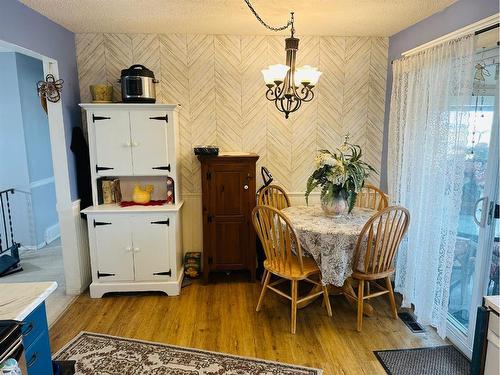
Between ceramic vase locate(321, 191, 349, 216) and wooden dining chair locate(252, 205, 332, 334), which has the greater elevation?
ceramic vase locate(321, 191, 349, 216)

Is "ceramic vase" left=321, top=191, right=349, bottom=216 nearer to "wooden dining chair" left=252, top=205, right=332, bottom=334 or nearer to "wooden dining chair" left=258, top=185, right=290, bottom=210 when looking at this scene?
"wooden dining chair" left=252, top=205, right=332, bottom=334

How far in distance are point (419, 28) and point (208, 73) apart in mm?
2001

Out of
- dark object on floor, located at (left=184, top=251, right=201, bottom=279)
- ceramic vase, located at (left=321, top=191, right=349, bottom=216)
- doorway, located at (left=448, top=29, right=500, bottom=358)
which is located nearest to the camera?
doorway, located at (left=448, top=29, right=500, bottom=358)

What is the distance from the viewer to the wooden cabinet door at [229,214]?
3.23 meters

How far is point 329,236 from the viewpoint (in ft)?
8.18

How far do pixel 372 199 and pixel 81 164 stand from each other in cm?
299

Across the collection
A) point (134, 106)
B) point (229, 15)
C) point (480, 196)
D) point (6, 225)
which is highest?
point (229, 15)

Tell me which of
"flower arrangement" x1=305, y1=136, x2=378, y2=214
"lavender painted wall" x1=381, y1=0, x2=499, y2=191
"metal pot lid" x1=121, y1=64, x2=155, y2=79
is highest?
"lavender painted wall" x1=381, y1=0, x2=499, y2=191

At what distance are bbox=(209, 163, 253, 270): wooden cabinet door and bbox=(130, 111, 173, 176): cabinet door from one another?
19.2 inches

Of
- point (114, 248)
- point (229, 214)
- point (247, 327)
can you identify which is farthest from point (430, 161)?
point (114, 248)

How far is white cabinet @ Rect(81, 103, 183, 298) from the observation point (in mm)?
3051

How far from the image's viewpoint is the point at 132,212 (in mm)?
3059

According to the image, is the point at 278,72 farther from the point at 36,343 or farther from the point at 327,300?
the point at 36,343

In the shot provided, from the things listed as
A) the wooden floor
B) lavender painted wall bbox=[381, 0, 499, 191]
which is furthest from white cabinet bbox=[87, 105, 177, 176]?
lavender painted wall bbox=[381, 0, 499, 191]
